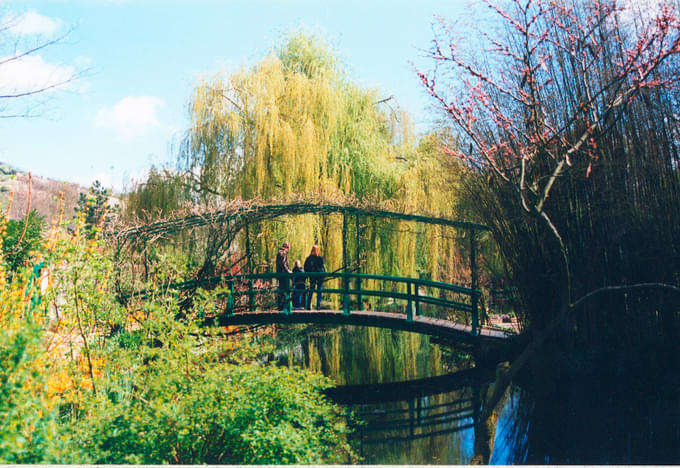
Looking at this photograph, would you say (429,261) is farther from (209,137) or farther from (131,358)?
(131,358)

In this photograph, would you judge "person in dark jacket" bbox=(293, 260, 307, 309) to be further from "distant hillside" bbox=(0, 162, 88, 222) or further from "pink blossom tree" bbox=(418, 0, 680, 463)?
"distant hillside" bbox=(0, 162, 88, 222)

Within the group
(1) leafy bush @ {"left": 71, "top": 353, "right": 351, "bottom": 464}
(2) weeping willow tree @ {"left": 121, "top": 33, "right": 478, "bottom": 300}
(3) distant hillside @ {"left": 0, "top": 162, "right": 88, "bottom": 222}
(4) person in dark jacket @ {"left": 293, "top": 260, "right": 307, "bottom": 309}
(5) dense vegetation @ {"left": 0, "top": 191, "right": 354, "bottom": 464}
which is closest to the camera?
(5) dense vegetation @ {"left": 0, "top": 191, "right": 354, "bottom": 464}

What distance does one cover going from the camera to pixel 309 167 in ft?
36.6

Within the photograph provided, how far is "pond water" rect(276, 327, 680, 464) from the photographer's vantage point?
5867 mm

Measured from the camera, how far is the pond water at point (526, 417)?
5.87m

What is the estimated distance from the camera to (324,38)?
13508mm

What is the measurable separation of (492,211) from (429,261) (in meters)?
4.59

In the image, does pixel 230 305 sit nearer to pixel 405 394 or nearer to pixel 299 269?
pixel 299 269

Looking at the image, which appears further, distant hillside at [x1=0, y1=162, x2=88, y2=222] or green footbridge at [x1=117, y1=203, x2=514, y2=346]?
distant hillside at [x1=0, y1=162, x2=88, y2=222]

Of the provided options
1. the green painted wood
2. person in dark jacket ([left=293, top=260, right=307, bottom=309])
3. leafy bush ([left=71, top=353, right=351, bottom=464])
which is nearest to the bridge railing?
person in dark jacket ([left=293, top=260, right=307, bottom=309])

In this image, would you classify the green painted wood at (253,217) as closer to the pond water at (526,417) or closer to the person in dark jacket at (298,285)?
the person in dark jacket at (298,285)

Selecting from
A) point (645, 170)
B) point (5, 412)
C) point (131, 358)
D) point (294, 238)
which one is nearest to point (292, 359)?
point (294, 238)

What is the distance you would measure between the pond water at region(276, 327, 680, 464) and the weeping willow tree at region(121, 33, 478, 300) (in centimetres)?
297

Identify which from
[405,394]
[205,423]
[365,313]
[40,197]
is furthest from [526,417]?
[40,197]
